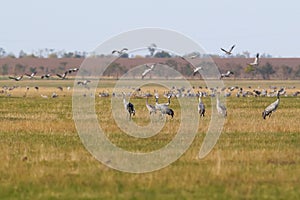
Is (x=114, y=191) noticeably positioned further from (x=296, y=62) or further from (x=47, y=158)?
(x=296, y=62)

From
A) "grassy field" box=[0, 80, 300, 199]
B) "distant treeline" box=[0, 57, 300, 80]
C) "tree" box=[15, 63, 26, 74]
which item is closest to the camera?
"grassy field" box=[0, 80, 300, 199]

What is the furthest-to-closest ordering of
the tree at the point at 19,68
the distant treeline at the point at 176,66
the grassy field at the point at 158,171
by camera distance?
the tree at the point at 19,68 → the distant treeline at the point at 176,66 → the grassy field at the point at 158,171

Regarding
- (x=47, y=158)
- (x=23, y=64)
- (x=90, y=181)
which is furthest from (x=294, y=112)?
(x=23, y=64)

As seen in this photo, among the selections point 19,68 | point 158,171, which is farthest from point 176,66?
point 158,171

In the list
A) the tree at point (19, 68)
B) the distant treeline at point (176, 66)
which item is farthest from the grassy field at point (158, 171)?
the tree at point (19, 68)

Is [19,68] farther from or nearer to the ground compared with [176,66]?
farther from the ground

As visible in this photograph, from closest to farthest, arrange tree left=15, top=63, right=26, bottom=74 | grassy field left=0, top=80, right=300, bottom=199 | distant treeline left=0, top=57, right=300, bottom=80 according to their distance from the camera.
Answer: grassy field left=0, top=80, right=300, bottom=199 < distant treeline left=0, top=57, right=300, bottom=80 < tree left=15, top=63, right=26, bottom=74

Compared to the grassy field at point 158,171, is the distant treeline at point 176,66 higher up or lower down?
higher up

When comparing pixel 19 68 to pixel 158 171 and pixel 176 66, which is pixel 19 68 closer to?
pixel 176 66

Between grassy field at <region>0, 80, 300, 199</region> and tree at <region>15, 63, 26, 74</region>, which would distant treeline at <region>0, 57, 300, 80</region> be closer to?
tree at <region>15, 63, 26, 74</region>

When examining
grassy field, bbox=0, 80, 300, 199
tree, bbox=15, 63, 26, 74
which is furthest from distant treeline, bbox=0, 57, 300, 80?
grassy field, bbox=0, 80, 300, 199

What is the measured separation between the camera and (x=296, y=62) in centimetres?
17438

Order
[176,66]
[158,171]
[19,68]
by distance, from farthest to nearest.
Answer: [19,68] → [176,66] → [158,171]

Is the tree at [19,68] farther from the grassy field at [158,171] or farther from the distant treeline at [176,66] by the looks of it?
the grassy field at [158,171]
